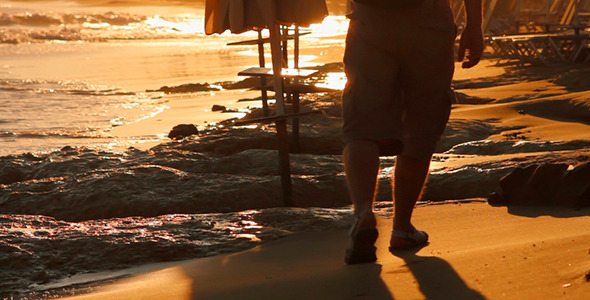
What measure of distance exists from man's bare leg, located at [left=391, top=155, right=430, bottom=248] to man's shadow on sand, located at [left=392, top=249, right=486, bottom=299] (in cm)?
18

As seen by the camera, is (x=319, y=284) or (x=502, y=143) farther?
(x=502, y=143)

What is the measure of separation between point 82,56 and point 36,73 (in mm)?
6321

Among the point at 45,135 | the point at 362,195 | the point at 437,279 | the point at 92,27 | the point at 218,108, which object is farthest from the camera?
the point at 92,27

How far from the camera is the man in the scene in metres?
3.48

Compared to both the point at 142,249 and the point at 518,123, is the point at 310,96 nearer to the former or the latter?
the point at 518,123

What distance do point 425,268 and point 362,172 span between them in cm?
50

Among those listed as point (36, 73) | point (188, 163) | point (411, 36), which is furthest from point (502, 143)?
point (36, 73)

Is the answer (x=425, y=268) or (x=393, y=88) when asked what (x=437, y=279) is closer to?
(x=425, y=268)

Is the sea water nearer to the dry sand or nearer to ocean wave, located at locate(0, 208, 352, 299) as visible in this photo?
ocean wave, located at locate(0, 208, 352, 299)

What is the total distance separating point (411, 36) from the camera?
3490 millimetres

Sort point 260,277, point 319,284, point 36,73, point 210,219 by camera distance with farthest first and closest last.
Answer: point 36,73, point 210,219, point 260,277, point 319,284

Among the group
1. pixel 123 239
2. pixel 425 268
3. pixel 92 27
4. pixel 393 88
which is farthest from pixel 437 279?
pixel 92 27

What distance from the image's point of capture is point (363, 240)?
3.34 metres

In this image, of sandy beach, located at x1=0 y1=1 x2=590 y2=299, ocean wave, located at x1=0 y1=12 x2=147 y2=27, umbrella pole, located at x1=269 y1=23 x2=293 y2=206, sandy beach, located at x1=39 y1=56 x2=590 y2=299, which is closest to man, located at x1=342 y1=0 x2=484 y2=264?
sandy beach, located at x1=39 y1=56 x2=590 y2=299
